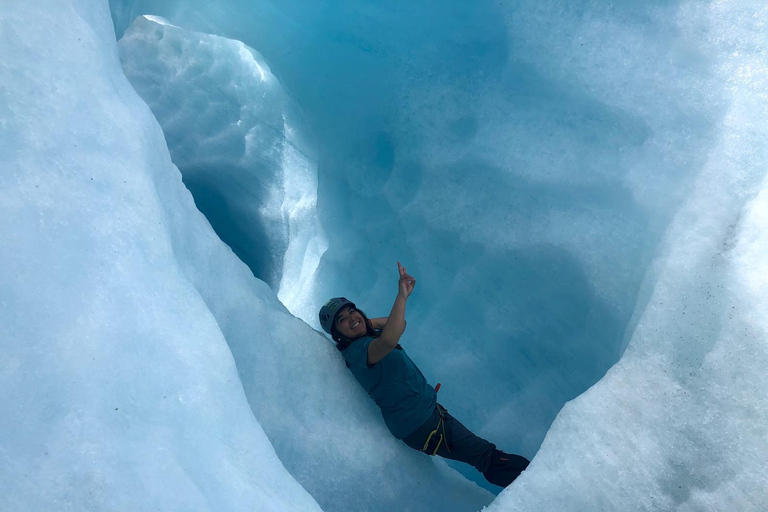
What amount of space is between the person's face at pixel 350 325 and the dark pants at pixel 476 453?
1.42 ft

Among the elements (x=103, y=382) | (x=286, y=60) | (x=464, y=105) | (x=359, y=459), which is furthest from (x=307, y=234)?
(x=103, y=382)

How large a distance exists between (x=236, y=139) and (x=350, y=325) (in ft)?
4.57

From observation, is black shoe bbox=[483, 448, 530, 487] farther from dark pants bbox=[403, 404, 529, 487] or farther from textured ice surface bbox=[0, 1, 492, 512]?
textured ice surface bbox=[0, 1, 492, 512]

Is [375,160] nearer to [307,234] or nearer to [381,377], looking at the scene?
[307,234]

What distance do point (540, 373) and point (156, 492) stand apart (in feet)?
5.70

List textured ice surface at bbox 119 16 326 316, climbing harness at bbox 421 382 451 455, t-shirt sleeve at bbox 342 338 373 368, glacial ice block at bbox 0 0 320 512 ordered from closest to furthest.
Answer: glacial ice block at bbox 0 0 320 512, t-shirt sleeve at bbox 342 338 373 368, climbing harness at bbox 421 382 451 455, textured ice surface at bbox 119 16 326 316

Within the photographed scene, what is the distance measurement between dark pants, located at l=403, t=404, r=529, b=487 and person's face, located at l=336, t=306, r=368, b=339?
0.43m

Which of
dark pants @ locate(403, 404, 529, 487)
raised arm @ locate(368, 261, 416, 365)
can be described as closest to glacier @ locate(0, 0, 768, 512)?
dark pants @ locate(403, 404, 529, 487)

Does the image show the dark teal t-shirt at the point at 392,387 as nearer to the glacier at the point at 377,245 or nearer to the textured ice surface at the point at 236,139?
the glacier at the point at 377,245

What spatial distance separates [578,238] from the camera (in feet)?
7.29

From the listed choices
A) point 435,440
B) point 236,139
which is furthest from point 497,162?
point 236,139

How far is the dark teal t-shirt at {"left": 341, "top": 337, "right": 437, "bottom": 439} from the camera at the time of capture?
2.04 metres

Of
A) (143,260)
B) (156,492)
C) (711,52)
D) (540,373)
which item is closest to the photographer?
(156,492)

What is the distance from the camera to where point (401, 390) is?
6.70 ft
